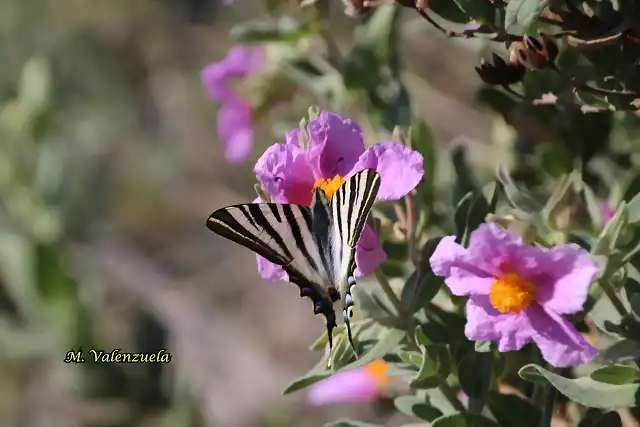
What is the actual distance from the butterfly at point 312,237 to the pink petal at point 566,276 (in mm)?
138

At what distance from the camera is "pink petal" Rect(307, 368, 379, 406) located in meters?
0.91

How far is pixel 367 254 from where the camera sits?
56 centimetres

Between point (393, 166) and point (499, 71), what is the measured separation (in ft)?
0.46

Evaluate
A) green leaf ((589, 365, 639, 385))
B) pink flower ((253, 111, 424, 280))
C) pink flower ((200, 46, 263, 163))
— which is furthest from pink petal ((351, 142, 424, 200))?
pink flower ((200, 46, 263, 163))

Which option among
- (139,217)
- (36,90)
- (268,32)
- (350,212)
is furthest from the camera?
(139,217)

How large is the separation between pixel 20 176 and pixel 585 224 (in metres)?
1.06

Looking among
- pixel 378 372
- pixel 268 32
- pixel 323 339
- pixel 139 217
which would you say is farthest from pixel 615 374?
pixel 139 217

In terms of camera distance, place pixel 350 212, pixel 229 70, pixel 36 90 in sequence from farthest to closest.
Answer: pixel 36 90, pixel 229 70, pixel 350 212

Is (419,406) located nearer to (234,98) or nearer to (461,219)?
(461,219)

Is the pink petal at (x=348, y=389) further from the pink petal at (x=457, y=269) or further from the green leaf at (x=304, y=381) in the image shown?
the pink petal at (x=457, y=269)

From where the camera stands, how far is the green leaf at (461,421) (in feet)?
1.92

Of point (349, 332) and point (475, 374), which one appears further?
point (475, 374)

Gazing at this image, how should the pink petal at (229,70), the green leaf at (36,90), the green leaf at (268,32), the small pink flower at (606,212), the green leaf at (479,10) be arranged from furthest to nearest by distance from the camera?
1. the green leaf at (36,90)
2. the pink petal at (229,70)
3. the green leaf at (268,32)
4. the small pink flower at (606,212)
5. the green leaf at (479,10)

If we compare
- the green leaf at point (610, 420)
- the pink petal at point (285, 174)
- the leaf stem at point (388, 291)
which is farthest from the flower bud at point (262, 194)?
the green leaf at point (610, 420)
